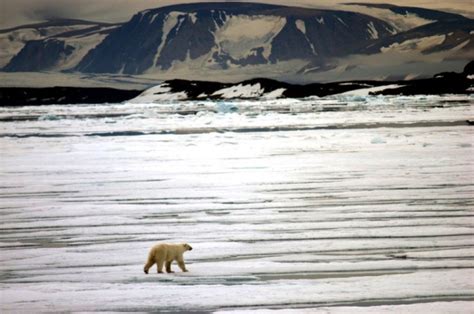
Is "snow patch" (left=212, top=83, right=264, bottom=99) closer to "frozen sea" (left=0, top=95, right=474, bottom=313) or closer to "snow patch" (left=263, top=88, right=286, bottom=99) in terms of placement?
"snow patch" (left=263, top=88, right=286, bottom=99)

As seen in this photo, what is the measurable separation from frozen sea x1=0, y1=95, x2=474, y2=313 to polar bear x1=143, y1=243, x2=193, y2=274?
5.7 inches

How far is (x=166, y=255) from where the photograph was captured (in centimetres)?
675

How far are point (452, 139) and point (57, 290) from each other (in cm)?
1853

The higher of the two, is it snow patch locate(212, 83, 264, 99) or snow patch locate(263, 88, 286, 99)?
snow patch locate(263, 88, 286, 99)

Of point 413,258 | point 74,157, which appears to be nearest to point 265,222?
point 413,258

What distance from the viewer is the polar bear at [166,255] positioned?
262 inches

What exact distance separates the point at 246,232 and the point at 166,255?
6.79ft

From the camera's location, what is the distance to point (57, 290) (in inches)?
242

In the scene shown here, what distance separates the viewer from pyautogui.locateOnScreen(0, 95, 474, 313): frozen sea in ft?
19.4

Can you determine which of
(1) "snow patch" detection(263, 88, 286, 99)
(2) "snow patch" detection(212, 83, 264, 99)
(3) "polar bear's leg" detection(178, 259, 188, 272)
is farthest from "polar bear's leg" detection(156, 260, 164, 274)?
(2) "snow patch" detection(212, 83, 264, 99)

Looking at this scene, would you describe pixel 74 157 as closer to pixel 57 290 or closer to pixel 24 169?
pixel 24 169

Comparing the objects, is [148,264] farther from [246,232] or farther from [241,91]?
[241,91]

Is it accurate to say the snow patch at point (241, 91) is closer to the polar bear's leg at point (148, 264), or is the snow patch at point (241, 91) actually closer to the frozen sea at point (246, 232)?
the frozen sea at point (246, 232)

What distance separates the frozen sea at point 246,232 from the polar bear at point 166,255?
0.14 m
